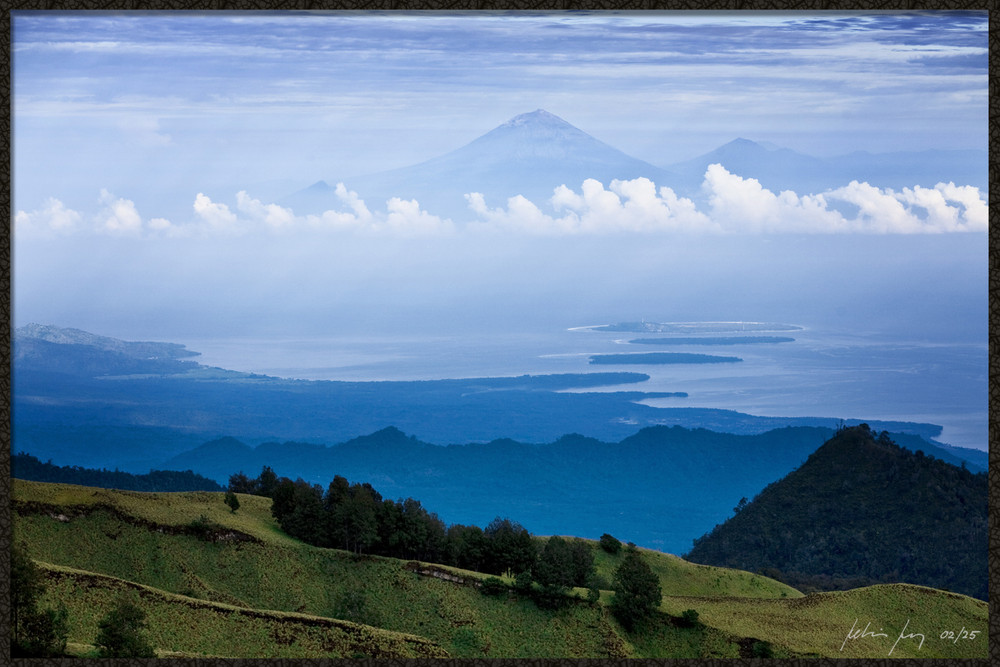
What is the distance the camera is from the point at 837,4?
1038 cm

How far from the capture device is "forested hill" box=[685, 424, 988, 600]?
84.6 ft

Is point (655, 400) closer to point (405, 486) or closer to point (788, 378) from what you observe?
point (788, 378)

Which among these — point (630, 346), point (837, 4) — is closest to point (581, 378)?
point (630, 346)

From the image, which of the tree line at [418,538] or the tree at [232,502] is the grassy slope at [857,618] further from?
the tree at [232,502]

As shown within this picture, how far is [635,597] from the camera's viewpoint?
14.7 m

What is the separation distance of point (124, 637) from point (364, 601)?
4831 mm

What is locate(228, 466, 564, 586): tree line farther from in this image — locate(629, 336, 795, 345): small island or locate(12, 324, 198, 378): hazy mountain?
locate(12, 324, 198, 378): hazy mountain

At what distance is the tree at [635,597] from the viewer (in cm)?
1461

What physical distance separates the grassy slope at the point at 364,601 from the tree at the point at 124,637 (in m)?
0.97

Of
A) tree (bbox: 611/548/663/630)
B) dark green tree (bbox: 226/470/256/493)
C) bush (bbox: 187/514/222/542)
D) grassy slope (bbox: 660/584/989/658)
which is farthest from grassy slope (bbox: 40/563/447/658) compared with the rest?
dark green tree (bbox: 226/470/256/493)

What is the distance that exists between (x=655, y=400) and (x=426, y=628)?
17.1 meters

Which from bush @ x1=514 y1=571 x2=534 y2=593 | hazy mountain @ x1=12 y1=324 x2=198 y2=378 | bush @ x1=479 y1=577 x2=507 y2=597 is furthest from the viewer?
hazy mountain @ x1=12 y1=324 x2=198 y2=378

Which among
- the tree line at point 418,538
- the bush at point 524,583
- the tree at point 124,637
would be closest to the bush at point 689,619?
the tree line at point 418,538

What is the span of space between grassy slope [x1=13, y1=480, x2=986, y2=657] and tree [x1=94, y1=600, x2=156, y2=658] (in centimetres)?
97
